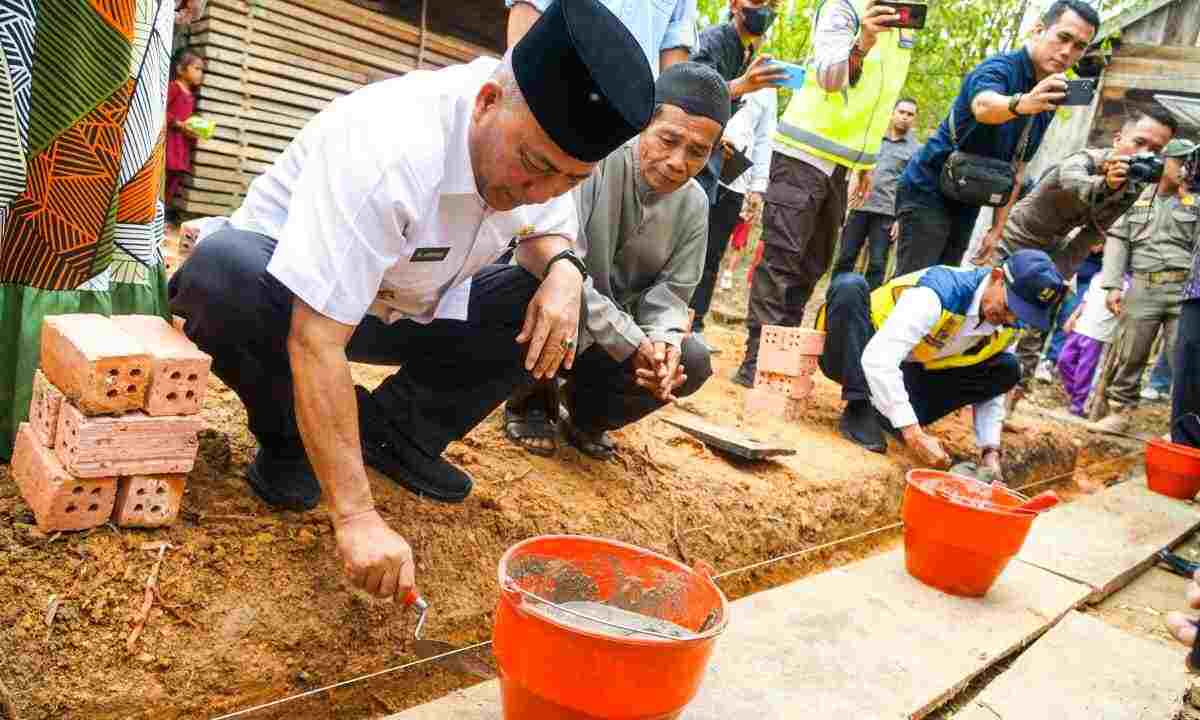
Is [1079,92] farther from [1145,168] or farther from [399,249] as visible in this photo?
[399,249]

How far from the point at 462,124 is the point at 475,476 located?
1.11m

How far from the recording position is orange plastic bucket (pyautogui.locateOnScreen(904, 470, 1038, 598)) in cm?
242

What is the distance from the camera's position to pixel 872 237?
575 cm

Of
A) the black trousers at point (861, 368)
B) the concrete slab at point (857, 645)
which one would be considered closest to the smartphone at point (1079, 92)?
the black trousers at point (861, 368)

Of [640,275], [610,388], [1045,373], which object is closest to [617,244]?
→ [640,275]

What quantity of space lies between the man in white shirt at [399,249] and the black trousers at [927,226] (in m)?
2.63

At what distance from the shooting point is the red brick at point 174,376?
1483mm

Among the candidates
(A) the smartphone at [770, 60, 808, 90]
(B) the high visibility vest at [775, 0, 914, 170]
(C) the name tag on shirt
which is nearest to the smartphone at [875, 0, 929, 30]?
(B) the high visibility vest at [775, 0, 914, 170]

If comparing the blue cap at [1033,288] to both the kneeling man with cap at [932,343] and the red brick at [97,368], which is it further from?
the red brick at [97,368]

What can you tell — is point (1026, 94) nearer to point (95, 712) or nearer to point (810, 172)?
point (810, 172)

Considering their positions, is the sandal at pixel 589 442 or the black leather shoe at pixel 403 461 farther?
the sandal at pixel 589 442

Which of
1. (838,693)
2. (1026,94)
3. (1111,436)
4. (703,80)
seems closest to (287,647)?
(838,693)

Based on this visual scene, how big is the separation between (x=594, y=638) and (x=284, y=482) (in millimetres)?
950

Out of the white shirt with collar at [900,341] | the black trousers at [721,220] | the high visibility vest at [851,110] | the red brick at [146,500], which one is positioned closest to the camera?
the red brick at [146,500]
